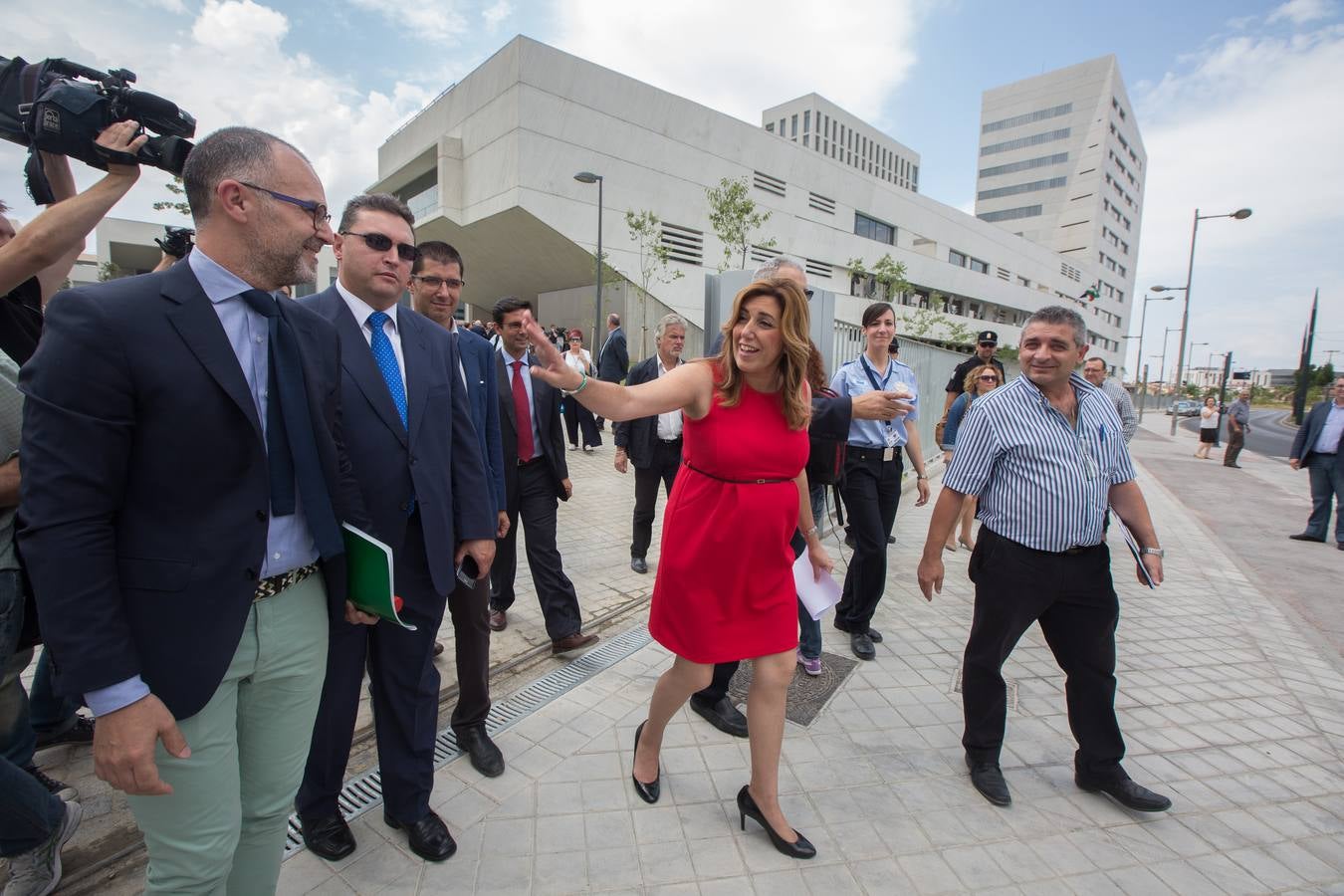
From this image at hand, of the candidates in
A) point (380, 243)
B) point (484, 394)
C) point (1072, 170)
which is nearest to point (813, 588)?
point (484, 394)

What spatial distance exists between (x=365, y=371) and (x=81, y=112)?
99 cm

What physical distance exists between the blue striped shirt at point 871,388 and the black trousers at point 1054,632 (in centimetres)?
135

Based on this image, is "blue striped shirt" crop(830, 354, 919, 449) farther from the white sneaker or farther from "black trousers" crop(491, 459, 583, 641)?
the white sneaker

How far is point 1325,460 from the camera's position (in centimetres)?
823

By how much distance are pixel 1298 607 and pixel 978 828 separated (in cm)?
551

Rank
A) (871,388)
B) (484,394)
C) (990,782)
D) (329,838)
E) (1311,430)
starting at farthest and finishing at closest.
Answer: (1311,430) < (871,388) < (484,394) < (990,782) < (329,838)

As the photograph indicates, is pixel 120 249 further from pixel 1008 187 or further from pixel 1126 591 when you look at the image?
pixel 1008 187

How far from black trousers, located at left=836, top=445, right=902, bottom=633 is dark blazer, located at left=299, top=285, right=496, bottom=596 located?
2.55 metres

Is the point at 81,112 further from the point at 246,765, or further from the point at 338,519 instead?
the point at 246,765

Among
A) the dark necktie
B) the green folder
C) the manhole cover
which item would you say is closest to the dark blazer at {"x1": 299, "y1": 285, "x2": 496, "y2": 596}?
the green folder

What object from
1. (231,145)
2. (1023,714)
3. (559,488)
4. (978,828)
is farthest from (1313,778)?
(231,145)

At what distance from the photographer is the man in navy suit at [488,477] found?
279 centimetres

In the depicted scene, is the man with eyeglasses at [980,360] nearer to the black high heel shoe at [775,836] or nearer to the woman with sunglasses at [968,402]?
the woman with sunglasses at [968,402]

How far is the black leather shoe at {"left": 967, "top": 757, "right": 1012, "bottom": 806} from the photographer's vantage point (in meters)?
2.72
